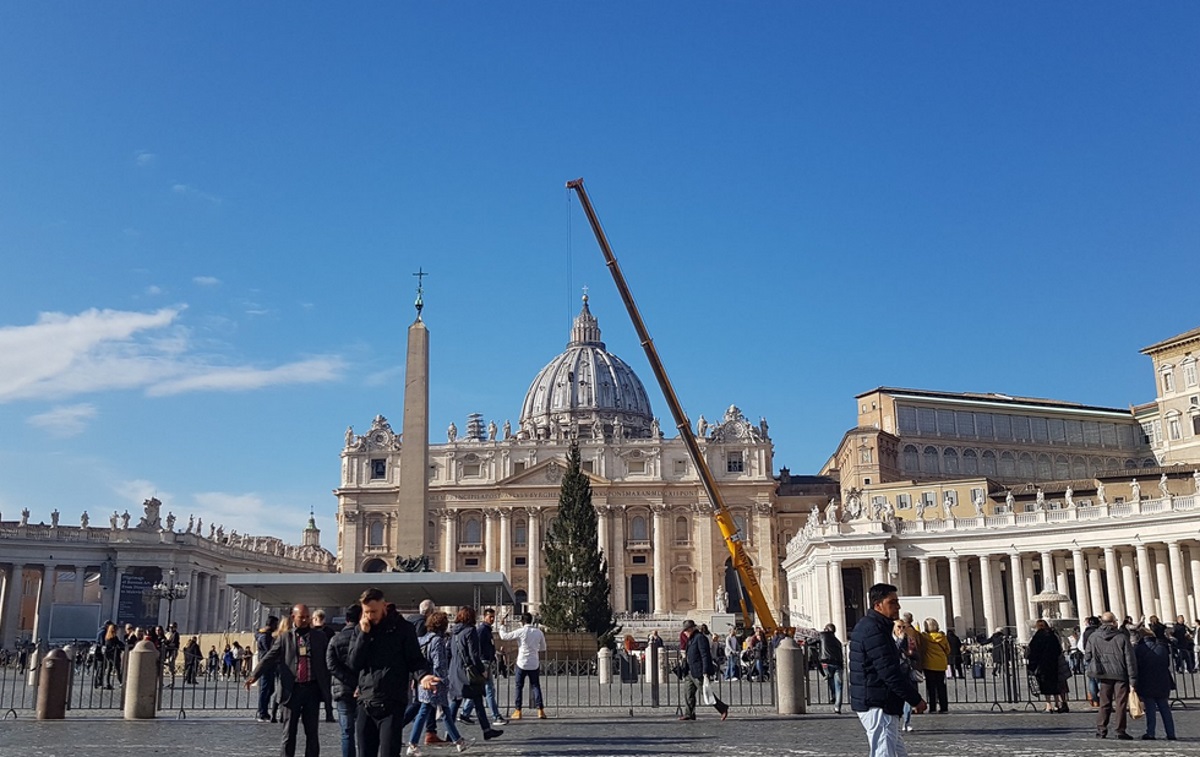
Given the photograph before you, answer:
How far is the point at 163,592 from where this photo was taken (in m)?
43.6

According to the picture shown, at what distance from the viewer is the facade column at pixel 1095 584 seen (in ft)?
161

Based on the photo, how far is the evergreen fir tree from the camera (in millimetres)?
42344

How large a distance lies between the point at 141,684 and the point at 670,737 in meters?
8.03

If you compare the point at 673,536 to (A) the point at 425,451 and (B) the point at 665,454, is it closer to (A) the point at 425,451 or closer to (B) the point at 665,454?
(B) the point at 665,454

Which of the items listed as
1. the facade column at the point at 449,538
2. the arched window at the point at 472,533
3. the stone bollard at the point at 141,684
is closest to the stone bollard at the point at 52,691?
the stone bollard at the point at 141,684

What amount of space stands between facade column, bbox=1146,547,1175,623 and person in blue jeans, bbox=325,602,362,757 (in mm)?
44508

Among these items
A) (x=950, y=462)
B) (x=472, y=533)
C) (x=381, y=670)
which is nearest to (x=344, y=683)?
(x=381, y=670)

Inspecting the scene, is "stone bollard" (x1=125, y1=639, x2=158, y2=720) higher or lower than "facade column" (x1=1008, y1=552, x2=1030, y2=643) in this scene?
lower

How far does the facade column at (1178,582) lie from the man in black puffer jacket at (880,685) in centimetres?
4260

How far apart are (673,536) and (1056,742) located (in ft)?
253

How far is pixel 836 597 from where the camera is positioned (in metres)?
54.2

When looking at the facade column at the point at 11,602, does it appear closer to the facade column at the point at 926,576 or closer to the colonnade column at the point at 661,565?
the colonnade column at the point at 661,565

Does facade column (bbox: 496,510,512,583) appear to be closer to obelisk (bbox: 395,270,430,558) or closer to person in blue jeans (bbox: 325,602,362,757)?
obelisk (bbox: 395,270,430,558)

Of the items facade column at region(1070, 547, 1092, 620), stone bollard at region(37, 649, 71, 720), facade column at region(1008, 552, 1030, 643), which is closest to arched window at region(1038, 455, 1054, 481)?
facade column at region(1008, 552, 1030, 643)
